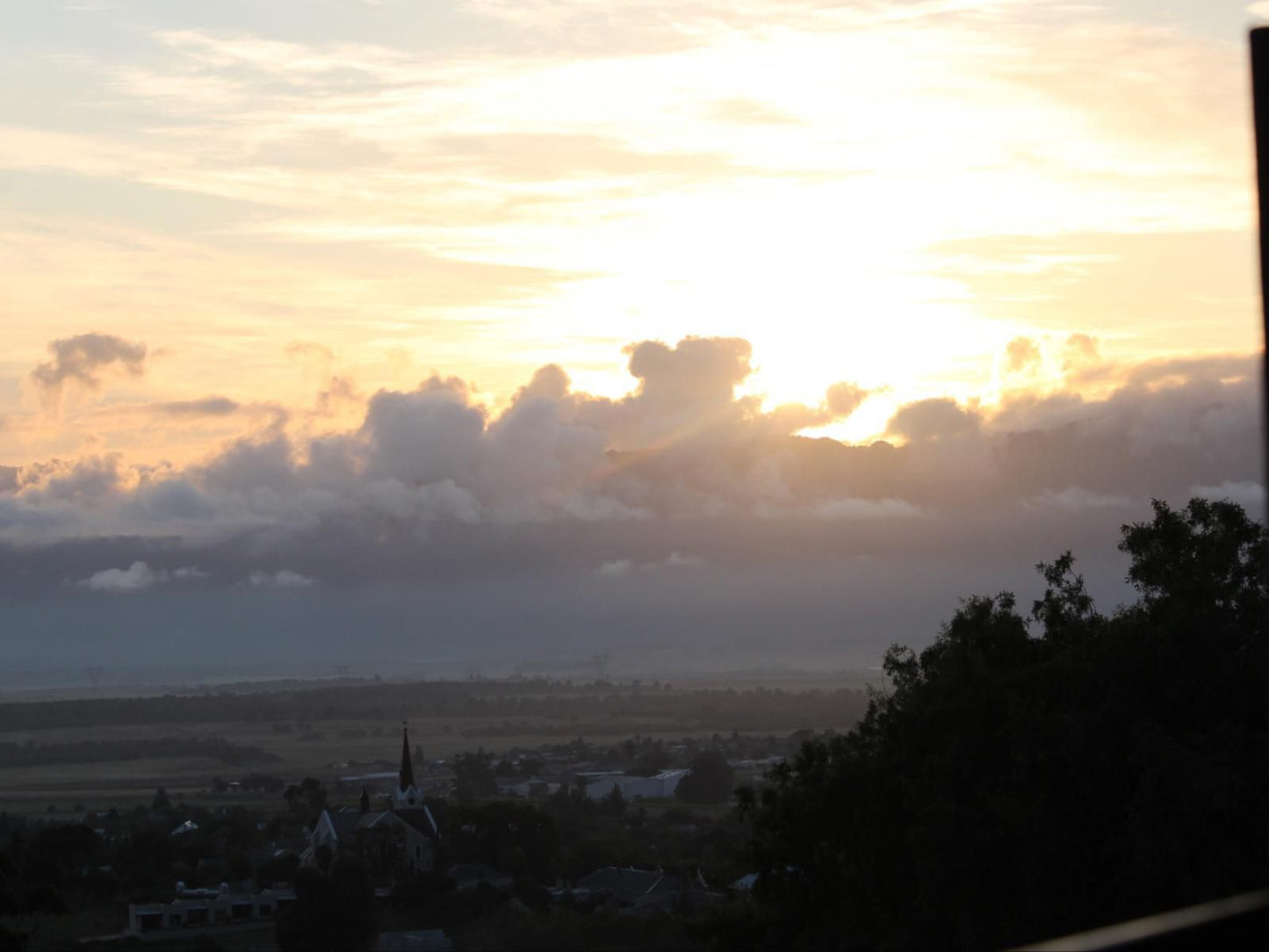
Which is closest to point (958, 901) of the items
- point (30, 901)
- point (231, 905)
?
point (30, 901)

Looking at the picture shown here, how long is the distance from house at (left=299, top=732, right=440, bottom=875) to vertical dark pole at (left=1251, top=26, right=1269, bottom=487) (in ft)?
261

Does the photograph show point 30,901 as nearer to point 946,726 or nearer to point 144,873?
point 144,873

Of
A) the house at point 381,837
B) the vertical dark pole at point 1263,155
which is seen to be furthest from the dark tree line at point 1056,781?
the house at point 381,837

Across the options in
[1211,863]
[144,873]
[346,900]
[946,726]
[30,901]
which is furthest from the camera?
[144,873]

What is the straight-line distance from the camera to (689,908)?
6000 cm

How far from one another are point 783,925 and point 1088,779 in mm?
6346

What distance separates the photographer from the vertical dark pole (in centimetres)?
477

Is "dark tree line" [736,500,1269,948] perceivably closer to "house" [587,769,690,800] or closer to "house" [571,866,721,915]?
"house" [571,866,721,915]

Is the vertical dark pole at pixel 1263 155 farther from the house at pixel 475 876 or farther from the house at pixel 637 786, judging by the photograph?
the house at pixel 637 786

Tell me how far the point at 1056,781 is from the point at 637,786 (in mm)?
119001

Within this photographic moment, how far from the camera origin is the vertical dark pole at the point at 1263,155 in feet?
15.6

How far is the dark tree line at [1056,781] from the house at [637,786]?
336 feet

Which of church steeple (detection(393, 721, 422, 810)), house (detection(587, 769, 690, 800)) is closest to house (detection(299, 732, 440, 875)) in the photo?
church steeple (detection(393, 721, 422, 810))

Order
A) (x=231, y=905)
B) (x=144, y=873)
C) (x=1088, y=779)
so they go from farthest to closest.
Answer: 1. (x=144, y=873)
2. (x=231, y=905)
3. (x=1088, y=779)
